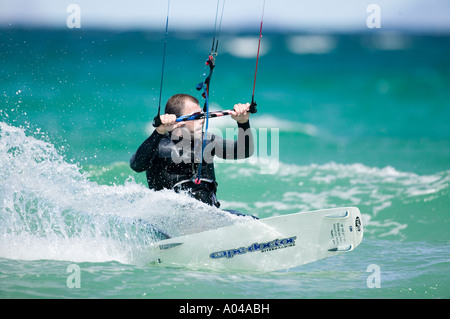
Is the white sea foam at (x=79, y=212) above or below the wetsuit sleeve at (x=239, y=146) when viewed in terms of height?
below

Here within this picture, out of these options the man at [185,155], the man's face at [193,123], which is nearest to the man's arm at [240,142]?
the man at [185,155]

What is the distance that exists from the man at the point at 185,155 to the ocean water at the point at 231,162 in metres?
0.12

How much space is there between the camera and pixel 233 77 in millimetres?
12961

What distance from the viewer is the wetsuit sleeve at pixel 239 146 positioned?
3.33 m

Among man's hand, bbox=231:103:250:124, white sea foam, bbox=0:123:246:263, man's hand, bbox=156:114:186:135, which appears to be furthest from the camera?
white sea foam, bbox=0:123:246:263

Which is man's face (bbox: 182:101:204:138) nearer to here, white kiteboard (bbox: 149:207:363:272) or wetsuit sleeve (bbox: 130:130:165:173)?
wetsuit sleeve (bbox: 130:130:165:173)

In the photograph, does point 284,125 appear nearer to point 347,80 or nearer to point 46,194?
point 347,80

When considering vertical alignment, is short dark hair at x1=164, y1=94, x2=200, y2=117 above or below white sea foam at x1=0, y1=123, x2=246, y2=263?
above

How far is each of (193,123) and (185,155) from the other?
0.23 metres

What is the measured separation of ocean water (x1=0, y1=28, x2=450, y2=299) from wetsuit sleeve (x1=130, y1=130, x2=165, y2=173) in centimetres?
19

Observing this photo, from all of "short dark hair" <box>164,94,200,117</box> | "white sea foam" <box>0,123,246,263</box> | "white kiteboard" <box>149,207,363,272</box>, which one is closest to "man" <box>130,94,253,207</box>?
"short dark hair" <box>164,94,200,117</box>

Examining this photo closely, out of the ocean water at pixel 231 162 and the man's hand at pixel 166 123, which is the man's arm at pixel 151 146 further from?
the ocean water at pixel 231 162

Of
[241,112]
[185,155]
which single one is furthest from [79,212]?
[241,112]

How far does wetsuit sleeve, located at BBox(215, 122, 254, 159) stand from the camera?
3.33 metres
